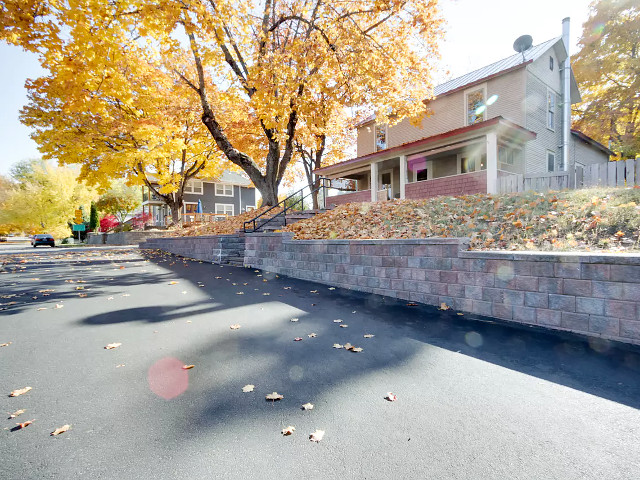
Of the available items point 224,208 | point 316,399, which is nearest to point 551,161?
point 316,399

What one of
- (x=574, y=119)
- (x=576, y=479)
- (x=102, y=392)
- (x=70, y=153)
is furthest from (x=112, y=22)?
(x=574, y=119)

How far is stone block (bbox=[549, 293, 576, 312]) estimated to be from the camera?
3.67 metres

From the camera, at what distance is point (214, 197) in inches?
1533

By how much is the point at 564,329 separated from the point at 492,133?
10.2m

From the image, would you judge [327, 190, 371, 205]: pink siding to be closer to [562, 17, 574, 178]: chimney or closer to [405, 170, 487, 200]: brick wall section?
[405, 170, 487, 200]: brick wall section

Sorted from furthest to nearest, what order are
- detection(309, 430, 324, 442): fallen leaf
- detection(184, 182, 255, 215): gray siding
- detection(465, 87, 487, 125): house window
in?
detection(184, 182, 255, 215): gray siding
detection(465, 87, 487, 125): house window
detection(309, 430, 324, 442): fallen leaf

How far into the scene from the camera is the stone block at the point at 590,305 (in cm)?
347

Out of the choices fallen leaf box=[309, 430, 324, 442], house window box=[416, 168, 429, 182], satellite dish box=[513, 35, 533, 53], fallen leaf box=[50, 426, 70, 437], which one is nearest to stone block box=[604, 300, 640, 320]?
fallen leaf box=[309, 430, 324, 442]

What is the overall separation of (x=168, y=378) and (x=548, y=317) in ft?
14.5

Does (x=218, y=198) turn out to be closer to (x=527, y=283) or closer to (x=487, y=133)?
(x=487, y=133)

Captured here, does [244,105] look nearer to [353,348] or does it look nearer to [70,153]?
[70,153]

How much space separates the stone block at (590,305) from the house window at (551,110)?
1649 centimetres

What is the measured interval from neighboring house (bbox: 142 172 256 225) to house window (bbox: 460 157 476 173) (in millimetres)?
25698

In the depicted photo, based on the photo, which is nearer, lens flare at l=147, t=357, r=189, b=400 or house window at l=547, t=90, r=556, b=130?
lens flare at l=147, t=357, r=189, b=400
